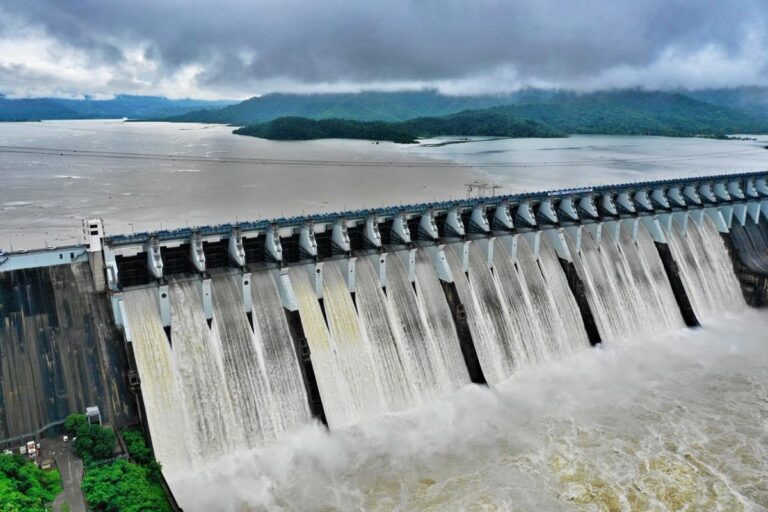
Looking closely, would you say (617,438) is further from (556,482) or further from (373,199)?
(373,199)

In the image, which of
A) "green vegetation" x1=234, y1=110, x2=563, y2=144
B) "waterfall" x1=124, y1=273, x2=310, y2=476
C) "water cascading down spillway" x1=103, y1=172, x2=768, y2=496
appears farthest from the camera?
"green vegetation" x1=234, y1=110, x2=563, y2=144

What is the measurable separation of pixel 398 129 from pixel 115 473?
332 feet

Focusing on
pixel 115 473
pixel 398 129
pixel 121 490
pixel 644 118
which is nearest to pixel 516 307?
pixel 115 473

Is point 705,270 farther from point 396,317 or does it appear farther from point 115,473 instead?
point 115,473

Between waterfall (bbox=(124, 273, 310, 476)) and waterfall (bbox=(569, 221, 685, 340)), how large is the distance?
14516mm

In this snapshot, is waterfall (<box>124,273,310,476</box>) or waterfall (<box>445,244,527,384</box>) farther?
waterfall (<box>445,244,527,384</box>)

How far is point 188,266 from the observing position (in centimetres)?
1931

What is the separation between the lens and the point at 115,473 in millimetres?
12492

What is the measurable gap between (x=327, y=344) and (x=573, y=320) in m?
11.4

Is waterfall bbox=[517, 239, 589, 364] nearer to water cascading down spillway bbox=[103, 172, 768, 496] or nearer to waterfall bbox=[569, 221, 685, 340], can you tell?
water cascading down spillway bbox=[103, 172, 768, 496]

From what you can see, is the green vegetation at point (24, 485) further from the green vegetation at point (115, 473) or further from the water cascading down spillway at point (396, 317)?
the water cascading down spillway at point (396, 317)

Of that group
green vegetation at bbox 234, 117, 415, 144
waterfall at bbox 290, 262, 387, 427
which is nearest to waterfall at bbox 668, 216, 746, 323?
waterfall at bbox 290, 262, 387, 427

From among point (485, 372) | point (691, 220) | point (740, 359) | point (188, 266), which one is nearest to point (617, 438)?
point (485, 372)

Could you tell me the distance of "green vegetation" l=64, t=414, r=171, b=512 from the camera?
11648 mm
